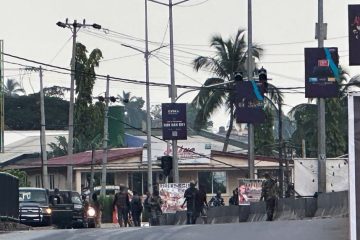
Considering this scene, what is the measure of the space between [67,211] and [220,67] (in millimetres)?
29276

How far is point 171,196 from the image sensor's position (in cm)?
4984

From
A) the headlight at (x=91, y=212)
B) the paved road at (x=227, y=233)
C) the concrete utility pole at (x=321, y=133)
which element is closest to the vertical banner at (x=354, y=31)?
the paved road at (x=227, y=233)


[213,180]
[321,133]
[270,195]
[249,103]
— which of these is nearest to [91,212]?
[249,103]

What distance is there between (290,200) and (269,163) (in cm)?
3856

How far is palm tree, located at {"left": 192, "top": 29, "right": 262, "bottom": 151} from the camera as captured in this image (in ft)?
237

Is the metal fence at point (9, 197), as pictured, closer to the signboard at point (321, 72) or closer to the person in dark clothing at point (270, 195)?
the person in dark clothing at point (270, 195)

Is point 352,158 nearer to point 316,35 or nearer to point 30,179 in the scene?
point 316,35

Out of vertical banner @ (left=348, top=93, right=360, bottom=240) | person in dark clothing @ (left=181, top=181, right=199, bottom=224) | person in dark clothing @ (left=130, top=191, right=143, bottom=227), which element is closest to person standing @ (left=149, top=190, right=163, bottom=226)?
person in dark clothing @ (left=130, top=191, right=143, bottom=227)

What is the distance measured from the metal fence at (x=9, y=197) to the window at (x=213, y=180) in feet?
132

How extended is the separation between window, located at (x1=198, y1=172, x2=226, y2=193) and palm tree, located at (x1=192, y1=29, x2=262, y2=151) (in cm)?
620

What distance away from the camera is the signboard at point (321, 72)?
1597 inches

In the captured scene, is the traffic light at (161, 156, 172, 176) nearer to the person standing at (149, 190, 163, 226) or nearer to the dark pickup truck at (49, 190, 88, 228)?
the person standing at (149, 190, 163, 226)

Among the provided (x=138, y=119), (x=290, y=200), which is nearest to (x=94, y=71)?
(x=290, y=200)

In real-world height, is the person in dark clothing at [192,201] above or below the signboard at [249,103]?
below
